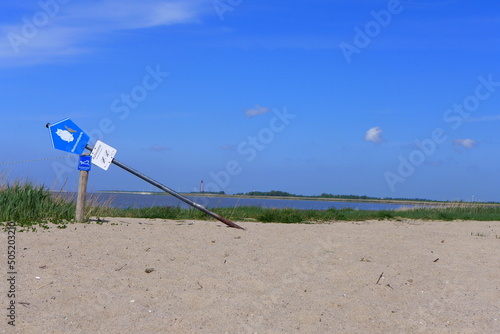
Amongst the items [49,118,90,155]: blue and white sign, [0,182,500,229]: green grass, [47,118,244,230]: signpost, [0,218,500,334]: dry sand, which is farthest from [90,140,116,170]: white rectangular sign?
[0,218,500,334]: dry sand

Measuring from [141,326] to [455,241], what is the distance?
7.12m

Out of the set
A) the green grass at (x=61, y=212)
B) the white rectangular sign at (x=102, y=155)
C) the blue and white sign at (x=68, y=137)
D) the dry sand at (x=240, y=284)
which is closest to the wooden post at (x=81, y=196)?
the green grass at (x=61, y=212)

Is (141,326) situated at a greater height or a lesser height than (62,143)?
lesser

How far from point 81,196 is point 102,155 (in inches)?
30.0

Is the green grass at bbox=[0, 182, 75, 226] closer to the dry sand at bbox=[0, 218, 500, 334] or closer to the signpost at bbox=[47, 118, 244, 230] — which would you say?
the signpost at bbox=[47, 118, 244, 230]

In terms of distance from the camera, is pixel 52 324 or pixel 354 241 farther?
pixel 354 241

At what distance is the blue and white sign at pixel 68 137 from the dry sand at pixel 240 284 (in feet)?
4.51

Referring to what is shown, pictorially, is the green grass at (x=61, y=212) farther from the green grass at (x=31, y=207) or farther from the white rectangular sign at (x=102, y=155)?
the white rectangular sign at (x=102, y=155)

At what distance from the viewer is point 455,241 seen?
33.0 feet

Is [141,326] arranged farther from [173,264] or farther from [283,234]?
[283,234]

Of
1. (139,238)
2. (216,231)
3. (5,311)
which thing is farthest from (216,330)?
(216,231)

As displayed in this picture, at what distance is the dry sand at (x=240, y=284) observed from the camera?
4.72m

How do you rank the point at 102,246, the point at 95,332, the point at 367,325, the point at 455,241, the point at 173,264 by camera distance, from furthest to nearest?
the point at 455,241 < the point at 102,246 < the point at 173,264 < the point at 367,325 < the point at 95,332

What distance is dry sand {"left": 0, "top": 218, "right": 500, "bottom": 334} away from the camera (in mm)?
4719
